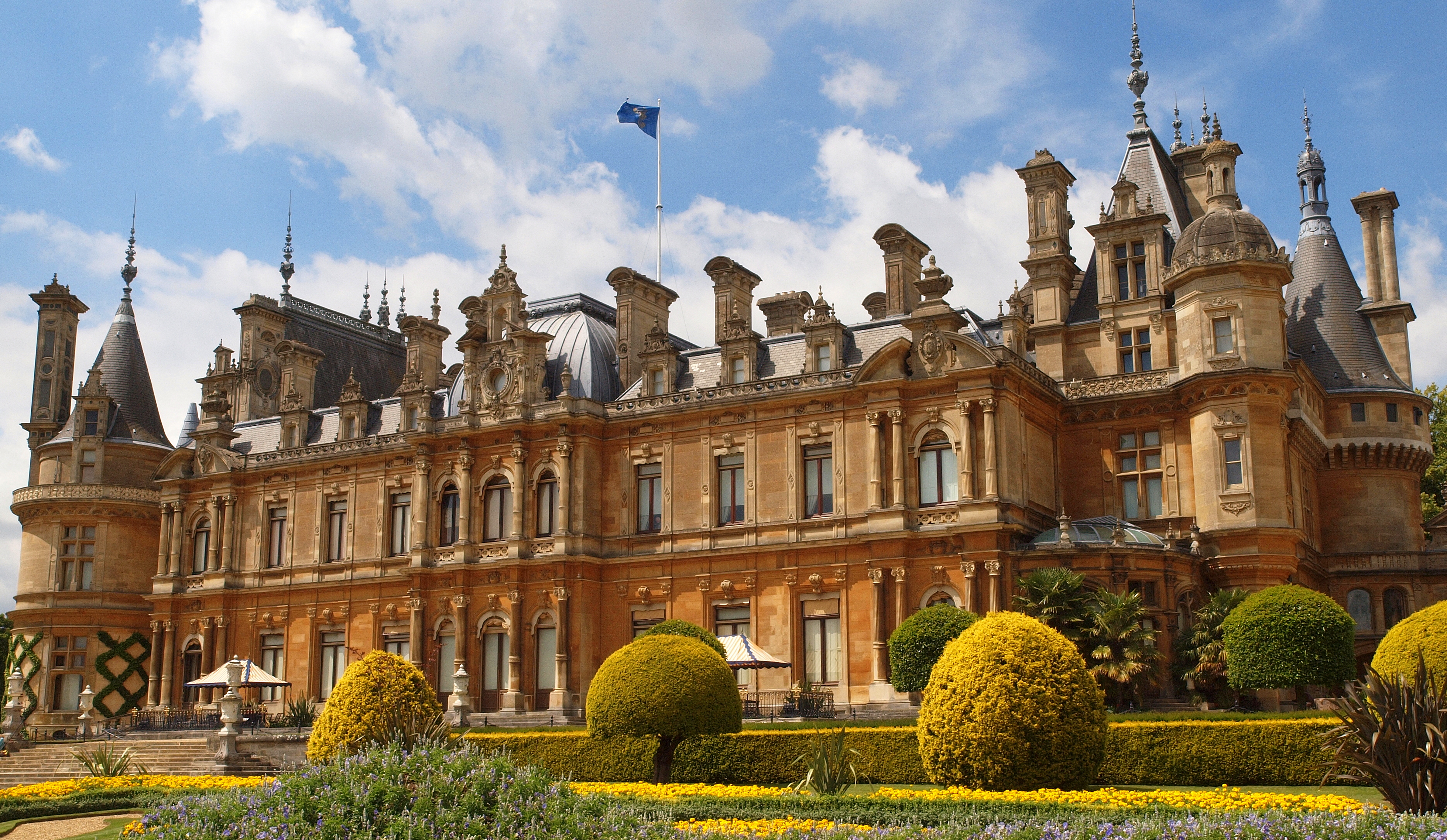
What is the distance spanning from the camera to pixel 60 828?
2330cm

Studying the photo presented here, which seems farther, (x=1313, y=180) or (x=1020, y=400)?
(x=1313, y=180)

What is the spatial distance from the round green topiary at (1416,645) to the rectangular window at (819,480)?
18.1 m

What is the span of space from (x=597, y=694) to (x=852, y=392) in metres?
15.3

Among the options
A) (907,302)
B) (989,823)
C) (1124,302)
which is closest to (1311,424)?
(1124,302)

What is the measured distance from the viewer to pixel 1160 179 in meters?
42.8

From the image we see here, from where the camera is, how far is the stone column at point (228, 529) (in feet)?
162

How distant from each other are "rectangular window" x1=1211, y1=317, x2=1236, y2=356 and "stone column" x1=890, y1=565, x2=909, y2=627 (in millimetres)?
10483

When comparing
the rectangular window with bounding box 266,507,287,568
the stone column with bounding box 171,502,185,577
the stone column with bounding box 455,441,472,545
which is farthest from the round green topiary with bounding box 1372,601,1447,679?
the stone column with bounding box 171,502,185,577

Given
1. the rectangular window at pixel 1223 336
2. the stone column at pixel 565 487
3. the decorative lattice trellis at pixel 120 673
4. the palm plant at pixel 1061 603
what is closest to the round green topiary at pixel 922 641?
the palm plant at pixel 1061 603

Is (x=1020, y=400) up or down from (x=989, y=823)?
up

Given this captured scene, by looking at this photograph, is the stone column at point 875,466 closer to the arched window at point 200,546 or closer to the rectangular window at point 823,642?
the rectangular window at point 823,642

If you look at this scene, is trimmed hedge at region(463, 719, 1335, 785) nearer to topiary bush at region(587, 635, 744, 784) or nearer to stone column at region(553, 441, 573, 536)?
topiary bush at region(587, 635, 744, 784)

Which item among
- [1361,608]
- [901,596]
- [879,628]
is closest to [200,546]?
[879,628]

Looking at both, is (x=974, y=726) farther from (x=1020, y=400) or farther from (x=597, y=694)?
(x=1020, y=400)
